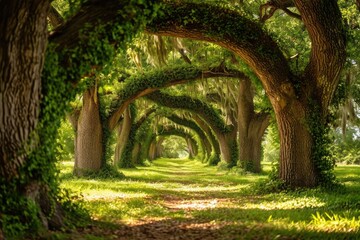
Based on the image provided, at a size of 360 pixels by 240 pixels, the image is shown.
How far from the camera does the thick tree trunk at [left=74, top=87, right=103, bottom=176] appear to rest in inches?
707

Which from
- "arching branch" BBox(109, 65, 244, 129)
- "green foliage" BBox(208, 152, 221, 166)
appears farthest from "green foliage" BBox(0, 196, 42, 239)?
"green foliage" BBox(208, 152, 221, 166)

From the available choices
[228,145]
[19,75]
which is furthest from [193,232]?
[228,145]

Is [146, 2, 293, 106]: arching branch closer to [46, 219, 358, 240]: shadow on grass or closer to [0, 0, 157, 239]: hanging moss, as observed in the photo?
[0, 0, 157, 239]: hanging moss

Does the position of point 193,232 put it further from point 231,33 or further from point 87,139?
point 87,139

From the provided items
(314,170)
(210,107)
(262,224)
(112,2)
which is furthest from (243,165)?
(112,2)

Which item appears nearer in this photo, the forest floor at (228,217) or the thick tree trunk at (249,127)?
the forest floor at (228,217)

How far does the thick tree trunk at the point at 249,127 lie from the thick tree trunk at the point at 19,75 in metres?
16.0

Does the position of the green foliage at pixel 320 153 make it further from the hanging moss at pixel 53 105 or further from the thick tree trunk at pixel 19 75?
the thick tree trunk at pixel 19 75

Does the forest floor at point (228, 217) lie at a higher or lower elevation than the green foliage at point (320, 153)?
lower

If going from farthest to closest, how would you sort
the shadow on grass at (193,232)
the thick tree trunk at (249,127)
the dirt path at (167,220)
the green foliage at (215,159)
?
the green foliage at (215,159) → the thick tree trunk at (249,127) → the dirt path at (167,220) → the shadow on grass at (193,232)

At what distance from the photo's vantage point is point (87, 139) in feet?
59.2

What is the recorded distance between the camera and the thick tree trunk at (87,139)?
59.0 ft

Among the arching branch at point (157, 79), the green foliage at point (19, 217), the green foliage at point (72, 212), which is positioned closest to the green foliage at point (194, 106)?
the arching branch at point (157, 79)

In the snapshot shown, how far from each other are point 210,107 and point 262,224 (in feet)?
67.3
